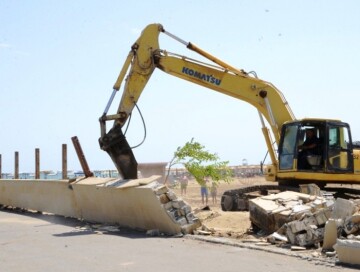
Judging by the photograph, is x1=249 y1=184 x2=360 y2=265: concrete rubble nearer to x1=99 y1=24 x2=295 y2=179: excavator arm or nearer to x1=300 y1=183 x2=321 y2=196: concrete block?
x1=300 y1=183 x2=321 y2=196: concrete block

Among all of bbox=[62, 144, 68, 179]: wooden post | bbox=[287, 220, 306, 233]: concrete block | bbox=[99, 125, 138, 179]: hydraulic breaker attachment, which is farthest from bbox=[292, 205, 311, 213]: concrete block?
bbox=[62, 144, 68, 179]: wooden post

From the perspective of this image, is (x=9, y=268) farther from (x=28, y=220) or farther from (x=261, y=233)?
(x=28, y=220)

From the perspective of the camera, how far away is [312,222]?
1056 cm

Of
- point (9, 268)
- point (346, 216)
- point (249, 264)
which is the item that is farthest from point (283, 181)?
point (9, 268)

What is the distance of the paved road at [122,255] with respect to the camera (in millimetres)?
8664

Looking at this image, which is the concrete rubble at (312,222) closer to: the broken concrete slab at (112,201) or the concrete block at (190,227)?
the concrete block at (190,227)

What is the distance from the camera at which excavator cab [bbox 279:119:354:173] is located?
627 inches

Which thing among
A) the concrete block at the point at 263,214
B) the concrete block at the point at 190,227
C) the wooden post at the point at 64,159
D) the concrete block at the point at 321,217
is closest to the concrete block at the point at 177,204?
the concrete block at the point at 190,227

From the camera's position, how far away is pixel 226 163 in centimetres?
2086

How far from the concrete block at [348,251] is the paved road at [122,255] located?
0.28m

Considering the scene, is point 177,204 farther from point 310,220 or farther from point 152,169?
point 152,169

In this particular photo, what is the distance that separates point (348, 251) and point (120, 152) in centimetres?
866

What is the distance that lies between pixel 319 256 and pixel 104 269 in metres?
3.49

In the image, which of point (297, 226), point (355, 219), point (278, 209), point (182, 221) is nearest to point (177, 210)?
point (182, 221)
